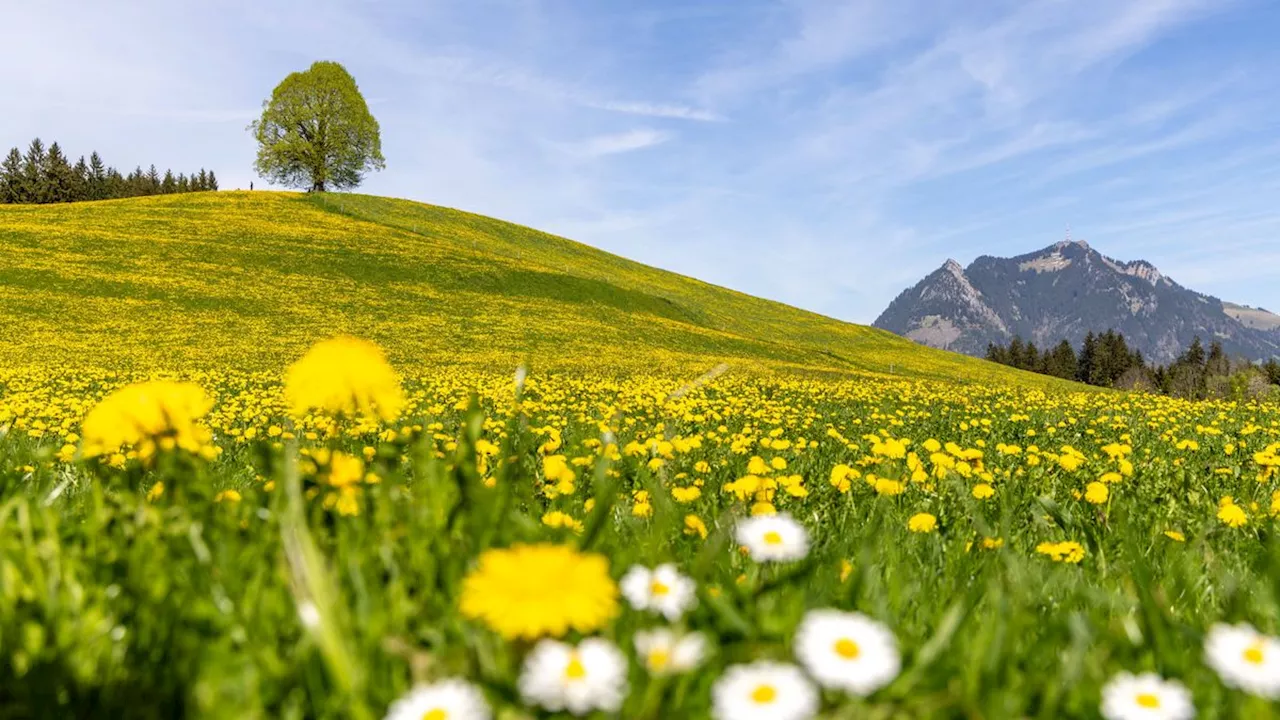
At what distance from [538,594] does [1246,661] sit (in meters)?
0.94

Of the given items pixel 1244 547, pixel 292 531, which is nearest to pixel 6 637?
pixel 292 531

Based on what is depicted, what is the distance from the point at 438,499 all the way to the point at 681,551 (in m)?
1.13

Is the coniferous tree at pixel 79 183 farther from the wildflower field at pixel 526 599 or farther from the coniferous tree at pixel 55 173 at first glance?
the wildflower field at pixel 526 599

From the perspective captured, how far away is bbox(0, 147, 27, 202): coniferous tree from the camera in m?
89.1

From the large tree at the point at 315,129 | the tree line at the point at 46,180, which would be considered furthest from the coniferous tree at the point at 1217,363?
the tree line at the point at 46,180

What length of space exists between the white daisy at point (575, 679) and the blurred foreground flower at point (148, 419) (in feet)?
3.66

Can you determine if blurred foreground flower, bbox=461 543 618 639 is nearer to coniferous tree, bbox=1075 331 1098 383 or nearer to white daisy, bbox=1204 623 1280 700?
white daisy, bbox=1204 623 1280 700

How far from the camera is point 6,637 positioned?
1145 mm

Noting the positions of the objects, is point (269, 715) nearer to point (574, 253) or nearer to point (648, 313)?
point (648, 313)

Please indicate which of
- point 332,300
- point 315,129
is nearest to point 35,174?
point 315,129

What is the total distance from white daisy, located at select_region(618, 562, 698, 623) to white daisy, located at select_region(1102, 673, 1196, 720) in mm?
565

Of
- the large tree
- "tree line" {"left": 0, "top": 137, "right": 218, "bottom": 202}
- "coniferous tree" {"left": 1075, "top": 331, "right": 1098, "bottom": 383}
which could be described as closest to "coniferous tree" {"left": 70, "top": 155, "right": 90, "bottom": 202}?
"tree line" {"left": 0, "top": 137, "right": 218, "bottom": 202}

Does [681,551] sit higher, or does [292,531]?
[292,531]

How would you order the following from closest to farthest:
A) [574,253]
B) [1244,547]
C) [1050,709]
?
[1050,709] < [1244,547] < [574,253]
